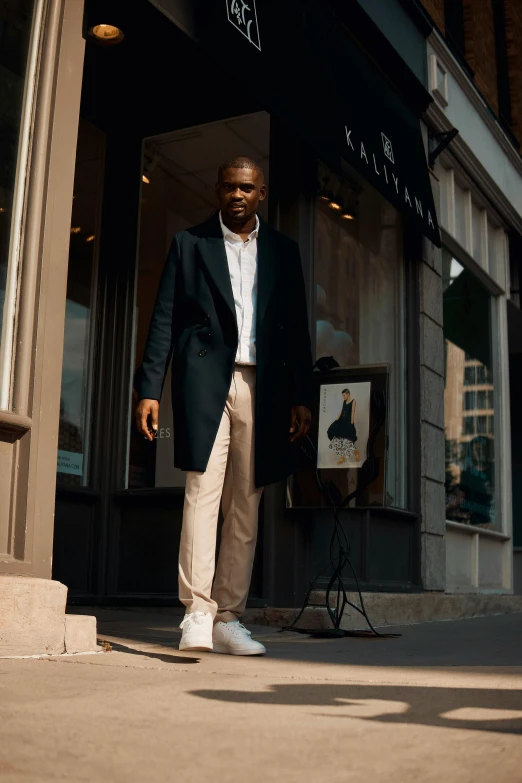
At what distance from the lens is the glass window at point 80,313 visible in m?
Answer: 7.05

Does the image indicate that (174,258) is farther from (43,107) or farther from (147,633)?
→ (147,633)

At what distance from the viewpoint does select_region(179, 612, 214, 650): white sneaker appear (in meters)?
4.06

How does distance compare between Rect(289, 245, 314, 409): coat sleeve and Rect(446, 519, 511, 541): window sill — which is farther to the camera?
Rect(446, 519, 511, 541): window sill

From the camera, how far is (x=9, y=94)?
14.7 ft

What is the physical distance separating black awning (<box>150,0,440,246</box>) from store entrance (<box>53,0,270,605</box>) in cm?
43

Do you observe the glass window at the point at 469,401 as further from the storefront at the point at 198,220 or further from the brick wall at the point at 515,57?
the brick wall at the point at 515,57

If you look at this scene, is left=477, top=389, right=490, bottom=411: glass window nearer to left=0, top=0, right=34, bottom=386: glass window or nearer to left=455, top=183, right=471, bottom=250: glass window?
left=455, top=183, right=471, bottom=250: glass window

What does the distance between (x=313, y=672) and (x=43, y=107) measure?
8.48ft

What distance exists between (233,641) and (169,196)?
13.9 feet

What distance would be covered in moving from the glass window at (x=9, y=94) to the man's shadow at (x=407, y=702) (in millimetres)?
2034

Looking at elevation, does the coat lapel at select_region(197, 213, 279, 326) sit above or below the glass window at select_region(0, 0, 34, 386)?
below

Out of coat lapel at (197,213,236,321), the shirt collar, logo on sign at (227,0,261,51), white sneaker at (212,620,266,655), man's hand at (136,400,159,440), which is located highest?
logo on sign at (227,0,261,51)

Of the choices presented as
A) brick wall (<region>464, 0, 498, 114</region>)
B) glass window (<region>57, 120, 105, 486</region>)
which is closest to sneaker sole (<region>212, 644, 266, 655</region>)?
glass window (<region>57, 120, 105, 486</region>)

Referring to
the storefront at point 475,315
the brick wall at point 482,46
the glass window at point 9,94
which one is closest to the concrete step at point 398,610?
the storefront at point 475,315
